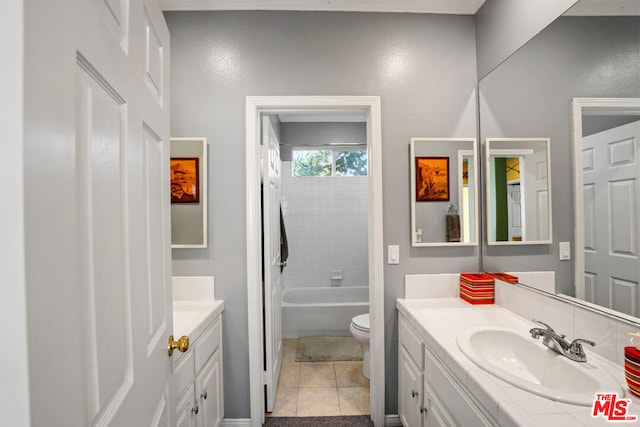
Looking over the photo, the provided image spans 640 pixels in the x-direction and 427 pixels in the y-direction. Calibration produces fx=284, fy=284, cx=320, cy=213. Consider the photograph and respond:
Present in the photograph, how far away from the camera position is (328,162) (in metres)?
3.98

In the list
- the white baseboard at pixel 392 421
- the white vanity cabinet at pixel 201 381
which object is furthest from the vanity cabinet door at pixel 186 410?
the white baseboard at pixel 392 421

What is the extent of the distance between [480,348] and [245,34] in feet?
7.22

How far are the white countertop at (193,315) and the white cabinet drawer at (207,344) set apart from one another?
0.06 meters

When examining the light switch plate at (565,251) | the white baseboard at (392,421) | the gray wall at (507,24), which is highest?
the gray wall at (507,24)

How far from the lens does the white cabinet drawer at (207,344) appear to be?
142cm

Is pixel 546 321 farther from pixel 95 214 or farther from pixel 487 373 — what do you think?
pixel 95 214

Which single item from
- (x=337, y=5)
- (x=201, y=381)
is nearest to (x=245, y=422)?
(x=201, y=381)

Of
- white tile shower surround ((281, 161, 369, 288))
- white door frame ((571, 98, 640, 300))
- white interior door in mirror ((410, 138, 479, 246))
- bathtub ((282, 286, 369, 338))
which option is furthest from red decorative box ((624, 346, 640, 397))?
white tile shower surround ((281, 161, 369, 288))

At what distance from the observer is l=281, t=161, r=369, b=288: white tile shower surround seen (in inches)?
153

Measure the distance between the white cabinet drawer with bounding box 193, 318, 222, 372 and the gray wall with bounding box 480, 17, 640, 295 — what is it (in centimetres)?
174

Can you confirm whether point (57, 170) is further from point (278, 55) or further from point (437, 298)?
point (437, 298)

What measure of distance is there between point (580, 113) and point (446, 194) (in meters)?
0.77

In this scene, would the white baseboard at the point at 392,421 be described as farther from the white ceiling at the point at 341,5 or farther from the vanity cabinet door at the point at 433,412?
the white ceiling at the point at 341,5

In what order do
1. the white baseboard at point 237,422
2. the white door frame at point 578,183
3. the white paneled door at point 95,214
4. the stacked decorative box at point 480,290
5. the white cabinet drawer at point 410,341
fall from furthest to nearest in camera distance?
the white baseboard at point 237,422 → the stacked decorative box at point 480,290 → the white cabinet drawer at point 410,341 → the white door frame at point 578,183 → the white paneled door at point 95,214
